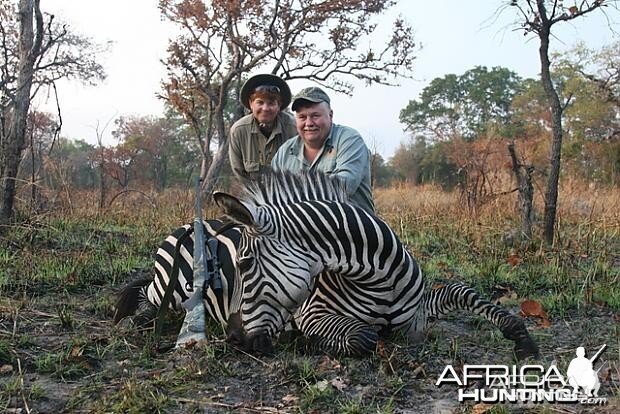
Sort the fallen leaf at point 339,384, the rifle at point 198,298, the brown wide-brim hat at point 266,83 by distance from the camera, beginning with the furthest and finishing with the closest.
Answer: the brown wide-brim hat at point 266,83 → the rifle at point 198,298 → the fallen leaf at point 339,384

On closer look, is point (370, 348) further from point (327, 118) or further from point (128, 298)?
point (128, 298)

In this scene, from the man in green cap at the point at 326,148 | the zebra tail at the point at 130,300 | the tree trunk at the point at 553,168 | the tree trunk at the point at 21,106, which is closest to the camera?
the man in green cap at the point at 326,148

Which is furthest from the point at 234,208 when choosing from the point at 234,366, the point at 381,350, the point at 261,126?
the point at 261,126

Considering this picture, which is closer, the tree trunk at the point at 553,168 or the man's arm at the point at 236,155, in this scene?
the man's arm at the point at 236,155

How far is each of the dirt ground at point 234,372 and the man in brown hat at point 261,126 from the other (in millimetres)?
1624

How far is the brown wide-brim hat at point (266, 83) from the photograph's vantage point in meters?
3.97

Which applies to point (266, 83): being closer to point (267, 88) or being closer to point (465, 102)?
point (267, 88)

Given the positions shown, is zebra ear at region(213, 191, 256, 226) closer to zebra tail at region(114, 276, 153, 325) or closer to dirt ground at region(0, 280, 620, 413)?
dirt ground at region(0, 280, 620, 413)

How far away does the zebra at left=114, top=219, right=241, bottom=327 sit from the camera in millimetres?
2879

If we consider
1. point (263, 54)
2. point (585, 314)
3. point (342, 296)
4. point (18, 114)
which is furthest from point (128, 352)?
point (263, 54)

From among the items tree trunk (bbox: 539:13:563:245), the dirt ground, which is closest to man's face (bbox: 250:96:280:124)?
the dirt ground

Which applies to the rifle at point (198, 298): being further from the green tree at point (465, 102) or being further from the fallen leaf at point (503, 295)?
the green tree at point (465, 102)

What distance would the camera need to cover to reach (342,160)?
9.78 feet

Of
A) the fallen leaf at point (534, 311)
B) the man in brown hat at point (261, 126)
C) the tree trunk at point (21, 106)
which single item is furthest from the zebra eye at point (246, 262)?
the tree trunk at point (21, 106)
